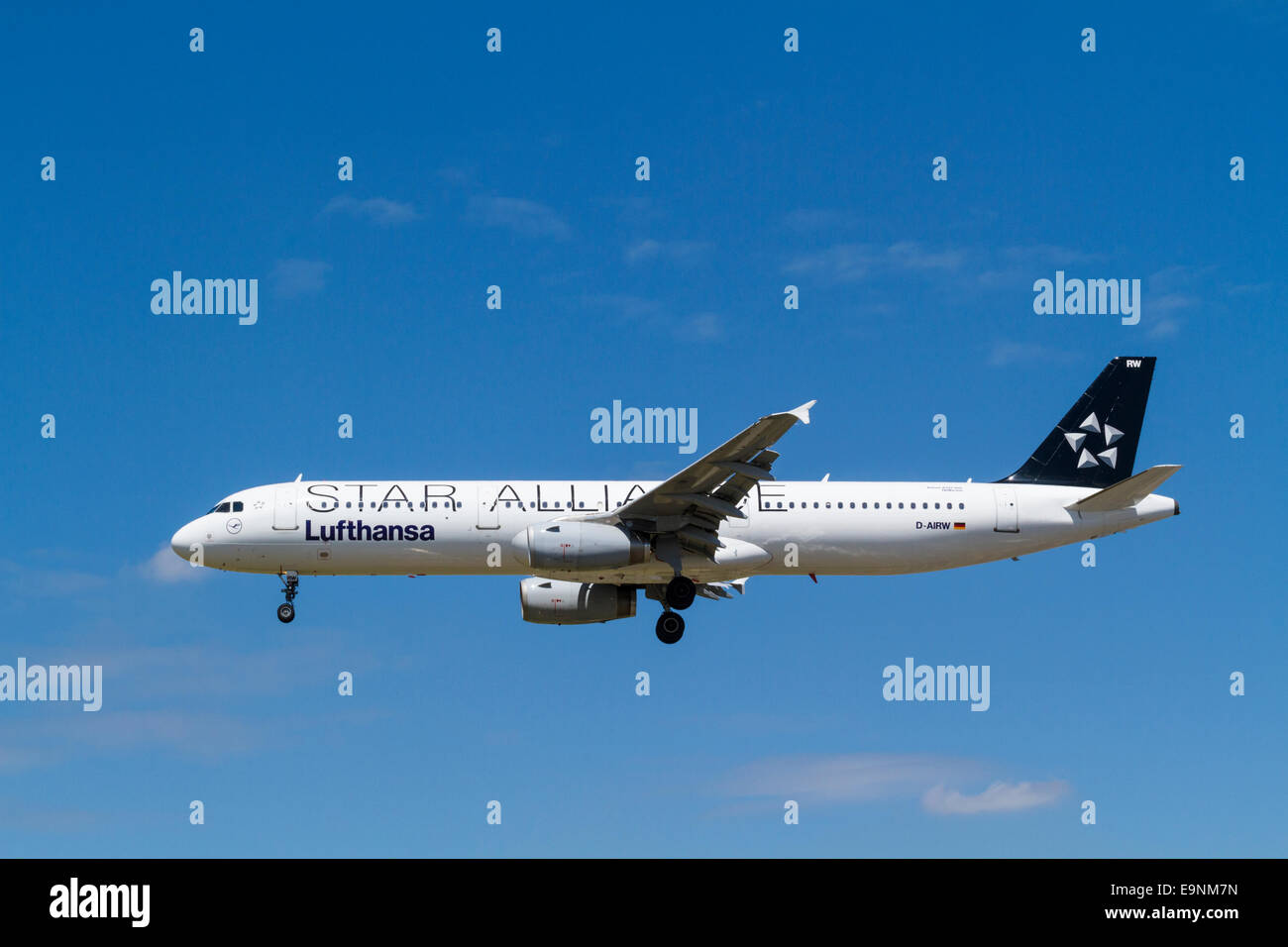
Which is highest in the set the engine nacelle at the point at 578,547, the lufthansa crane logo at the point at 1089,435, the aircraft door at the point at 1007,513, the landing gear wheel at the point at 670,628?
the lufthansa crane logo at the point at 1089,435

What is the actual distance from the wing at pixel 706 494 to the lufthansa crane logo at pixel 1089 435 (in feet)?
38.3

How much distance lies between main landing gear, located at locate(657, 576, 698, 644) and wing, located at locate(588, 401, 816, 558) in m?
1.09

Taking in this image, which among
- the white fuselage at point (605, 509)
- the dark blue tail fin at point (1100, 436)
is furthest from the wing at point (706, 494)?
the dark blue tail fin at point (1100, 436)

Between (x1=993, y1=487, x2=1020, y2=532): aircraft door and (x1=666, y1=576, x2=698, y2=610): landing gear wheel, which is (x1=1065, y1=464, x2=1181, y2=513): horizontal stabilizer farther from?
(x1=666, y1=576, x2=698, y2=610): landing gear wheel

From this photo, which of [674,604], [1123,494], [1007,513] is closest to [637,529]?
[674,604]

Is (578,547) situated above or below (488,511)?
below

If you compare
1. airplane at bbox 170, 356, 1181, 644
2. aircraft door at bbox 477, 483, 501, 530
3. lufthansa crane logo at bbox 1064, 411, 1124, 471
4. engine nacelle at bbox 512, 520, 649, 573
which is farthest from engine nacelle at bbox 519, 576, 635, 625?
lufthansa crane logo at bbox 1064, 411, 1124, 471

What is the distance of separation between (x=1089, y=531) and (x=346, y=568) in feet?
71.0

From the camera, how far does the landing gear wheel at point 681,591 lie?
42.6 metres

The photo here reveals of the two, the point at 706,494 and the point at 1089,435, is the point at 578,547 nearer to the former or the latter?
the point at 706,494

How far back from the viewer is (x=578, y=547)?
40562 millimetres

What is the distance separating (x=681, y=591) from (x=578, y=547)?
3714mm

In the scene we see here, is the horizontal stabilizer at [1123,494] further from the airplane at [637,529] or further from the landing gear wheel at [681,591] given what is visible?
the landing gear wheel at [681,591]
